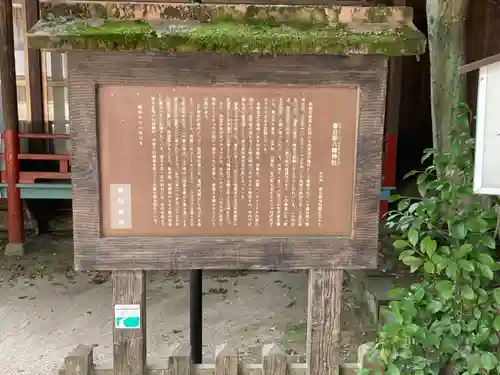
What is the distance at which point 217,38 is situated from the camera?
2.16 metres

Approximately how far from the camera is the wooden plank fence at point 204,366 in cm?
245

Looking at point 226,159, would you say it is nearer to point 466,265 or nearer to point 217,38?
point 217,38

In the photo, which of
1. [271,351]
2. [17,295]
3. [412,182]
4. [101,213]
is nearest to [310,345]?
[271,351]

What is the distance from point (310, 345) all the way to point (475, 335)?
0.73m

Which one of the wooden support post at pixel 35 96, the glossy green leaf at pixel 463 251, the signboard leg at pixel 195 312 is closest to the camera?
the glossy green leaf at pixel 463 251

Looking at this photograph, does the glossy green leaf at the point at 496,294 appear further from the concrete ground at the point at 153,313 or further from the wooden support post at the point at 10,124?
the wooden support post at the point at 10,124

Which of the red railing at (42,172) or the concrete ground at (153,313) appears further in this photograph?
the red railing at (42,172)

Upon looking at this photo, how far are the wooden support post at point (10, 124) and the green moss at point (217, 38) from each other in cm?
403

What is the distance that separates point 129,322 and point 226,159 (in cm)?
78

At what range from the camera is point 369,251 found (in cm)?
243

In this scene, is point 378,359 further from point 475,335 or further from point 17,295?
point 17,295

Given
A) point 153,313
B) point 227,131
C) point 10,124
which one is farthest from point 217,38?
point 10,124

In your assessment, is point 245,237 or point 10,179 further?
point 10,179

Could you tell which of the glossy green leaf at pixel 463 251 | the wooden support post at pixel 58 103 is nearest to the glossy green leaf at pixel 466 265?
the glossy green leaf at pixel 463 251
